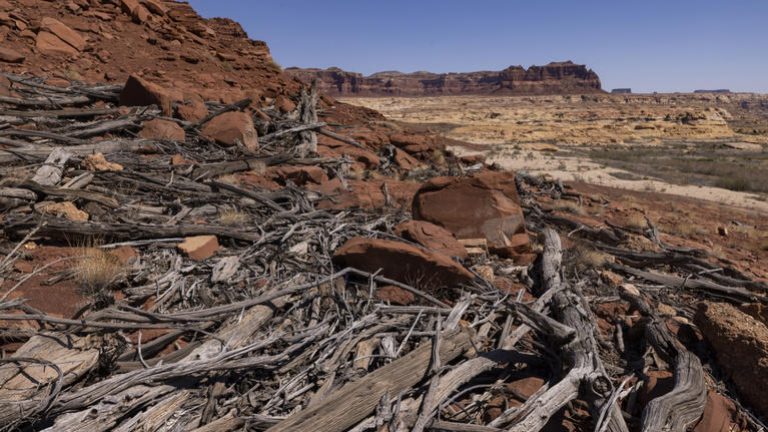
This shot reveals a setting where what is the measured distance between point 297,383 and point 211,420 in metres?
0.52

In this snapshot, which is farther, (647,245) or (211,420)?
(647,245)

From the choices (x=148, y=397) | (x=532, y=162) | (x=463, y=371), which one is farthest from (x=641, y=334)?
(x=532, y=162)

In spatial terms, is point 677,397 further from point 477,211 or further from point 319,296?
point 477,211

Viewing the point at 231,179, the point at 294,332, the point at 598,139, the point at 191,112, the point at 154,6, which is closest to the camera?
the point at 294,332

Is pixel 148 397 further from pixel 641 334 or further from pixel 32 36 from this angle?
pixel 32 36

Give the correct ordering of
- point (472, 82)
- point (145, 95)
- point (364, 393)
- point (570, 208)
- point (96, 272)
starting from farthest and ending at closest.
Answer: point (472, 82), point (145, 95), point (570, 208), point (96, 272), point (364, 393)

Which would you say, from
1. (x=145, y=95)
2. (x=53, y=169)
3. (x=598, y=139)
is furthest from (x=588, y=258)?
(x=598, y=139)

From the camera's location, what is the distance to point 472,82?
151 meters

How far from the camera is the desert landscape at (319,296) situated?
8.20 ft

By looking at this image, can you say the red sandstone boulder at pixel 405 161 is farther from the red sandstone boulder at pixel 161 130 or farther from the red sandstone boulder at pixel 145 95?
the red sandstone boulder at pixel 145 95

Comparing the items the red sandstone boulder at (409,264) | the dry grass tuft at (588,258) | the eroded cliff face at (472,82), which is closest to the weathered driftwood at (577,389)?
the red sandstone boulder at (409,264)

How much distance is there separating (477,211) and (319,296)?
2693 mm

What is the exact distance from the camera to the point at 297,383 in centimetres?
276

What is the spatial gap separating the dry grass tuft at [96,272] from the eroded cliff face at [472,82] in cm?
12287
